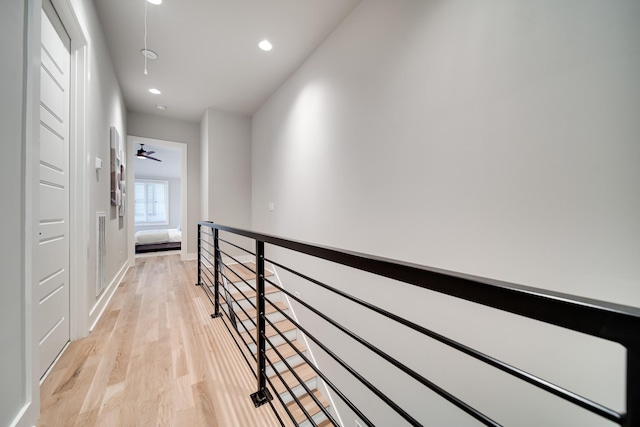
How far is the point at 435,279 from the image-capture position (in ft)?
1.61

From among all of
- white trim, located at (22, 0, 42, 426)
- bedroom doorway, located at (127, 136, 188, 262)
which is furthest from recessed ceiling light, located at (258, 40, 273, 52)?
bedroom doorway, located at (127, 136, 188, 262)

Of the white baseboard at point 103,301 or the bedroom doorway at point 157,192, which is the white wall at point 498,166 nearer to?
the white baseboard at point 103,301

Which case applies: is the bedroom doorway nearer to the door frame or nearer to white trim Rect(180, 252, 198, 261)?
white trim Rect(180, 252, 198, 261)

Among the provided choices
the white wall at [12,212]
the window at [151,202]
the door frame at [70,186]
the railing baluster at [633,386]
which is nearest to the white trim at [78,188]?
the door frame at [70,186]

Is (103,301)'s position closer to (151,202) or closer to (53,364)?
(53,364)

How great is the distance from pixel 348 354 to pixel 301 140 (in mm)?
2362

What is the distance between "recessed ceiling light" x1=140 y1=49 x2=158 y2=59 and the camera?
8.45 feet

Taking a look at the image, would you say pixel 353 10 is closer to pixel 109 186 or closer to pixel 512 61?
pixel 512 61

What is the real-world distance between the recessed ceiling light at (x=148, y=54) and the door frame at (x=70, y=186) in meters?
0.94

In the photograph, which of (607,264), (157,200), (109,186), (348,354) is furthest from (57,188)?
(157,200)

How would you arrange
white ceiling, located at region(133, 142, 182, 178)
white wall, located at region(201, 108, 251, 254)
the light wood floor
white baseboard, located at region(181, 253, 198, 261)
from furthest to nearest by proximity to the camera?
white ceiling, located at region(133, 142, 182, 178), white baseboard, located at region(181, 253, 198, 261), white wall, located at region(201, 108, 251, 254), the light wood floor

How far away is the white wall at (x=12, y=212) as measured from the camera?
0.80 m

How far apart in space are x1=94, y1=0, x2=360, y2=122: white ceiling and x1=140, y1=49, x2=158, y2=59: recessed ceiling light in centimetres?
5

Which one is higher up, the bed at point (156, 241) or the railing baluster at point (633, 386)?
the railing baluster at point (633, 386)
